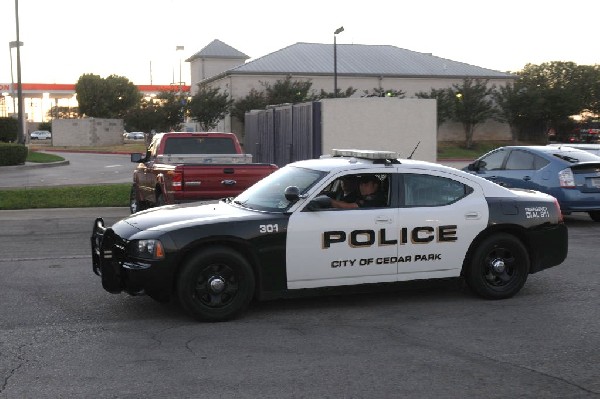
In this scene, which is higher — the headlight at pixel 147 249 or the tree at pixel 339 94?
the tree at pixel 339 94

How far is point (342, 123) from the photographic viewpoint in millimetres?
23250

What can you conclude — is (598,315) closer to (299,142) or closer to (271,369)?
(271,369)

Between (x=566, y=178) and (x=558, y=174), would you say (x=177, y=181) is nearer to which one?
(x=558, y=174)

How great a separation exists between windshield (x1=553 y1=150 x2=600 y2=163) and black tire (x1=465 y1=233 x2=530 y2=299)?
699 centimetres

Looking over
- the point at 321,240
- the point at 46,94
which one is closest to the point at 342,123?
the point at 321,240

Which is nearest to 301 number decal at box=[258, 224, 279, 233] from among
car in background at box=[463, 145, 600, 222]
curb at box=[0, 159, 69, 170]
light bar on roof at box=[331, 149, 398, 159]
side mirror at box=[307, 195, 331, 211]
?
side mirror at box=[307, 195, 331, 211]

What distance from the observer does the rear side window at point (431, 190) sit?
7.73 m

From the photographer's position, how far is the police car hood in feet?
23.2

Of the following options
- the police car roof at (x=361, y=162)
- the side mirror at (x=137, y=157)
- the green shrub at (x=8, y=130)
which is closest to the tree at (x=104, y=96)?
the green shrub at (x=8, y=130)

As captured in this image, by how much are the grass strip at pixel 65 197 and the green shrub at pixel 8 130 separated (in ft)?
74.5

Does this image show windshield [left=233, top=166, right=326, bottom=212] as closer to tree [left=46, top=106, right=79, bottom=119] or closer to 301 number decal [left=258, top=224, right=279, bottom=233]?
301 number decal [left=258, top=224, right=279, bottom=233]

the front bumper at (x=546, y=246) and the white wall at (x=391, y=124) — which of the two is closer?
the front bumper at (x=546, y=246)

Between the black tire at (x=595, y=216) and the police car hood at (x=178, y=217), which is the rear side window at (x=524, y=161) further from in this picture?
the police car hood at (x=178, y=217)

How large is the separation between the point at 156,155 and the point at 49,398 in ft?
34.3
